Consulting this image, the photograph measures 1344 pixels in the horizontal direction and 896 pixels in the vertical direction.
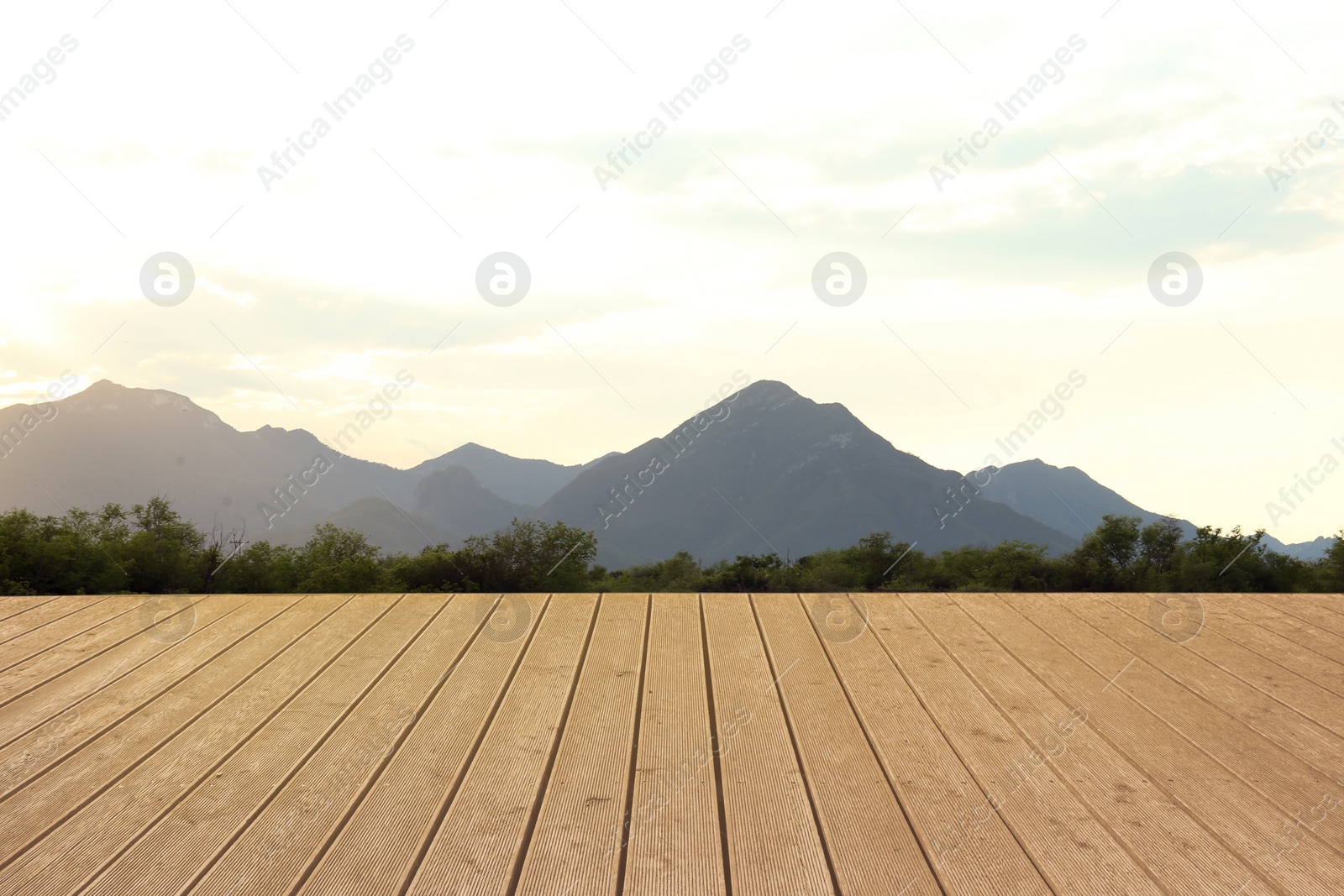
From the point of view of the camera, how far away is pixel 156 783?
1.96m

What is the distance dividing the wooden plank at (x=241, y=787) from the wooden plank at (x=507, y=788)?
39 centimetres

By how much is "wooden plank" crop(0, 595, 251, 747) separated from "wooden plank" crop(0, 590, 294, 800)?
0.04ft

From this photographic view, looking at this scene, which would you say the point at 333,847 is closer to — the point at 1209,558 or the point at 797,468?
the point at 1209,558


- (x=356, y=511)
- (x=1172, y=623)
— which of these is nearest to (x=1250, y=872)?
(x=1172, y=623)

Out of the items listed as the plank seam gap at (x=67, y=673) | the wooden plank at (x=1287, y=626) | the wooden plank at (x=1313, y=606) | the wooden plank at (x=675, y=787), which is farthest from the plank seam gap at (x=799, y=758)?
the wooden plank at (x=1313, y=606)

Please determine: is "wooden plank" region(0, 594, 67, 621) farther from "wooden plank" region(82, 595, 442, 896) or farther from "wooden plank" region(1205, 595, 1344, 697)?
"wooden plank" region(1205, 595, 1344, 697)

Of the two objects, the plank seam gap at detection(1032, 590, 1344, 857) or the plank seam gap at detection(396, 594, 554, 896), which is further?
the plank seam gap at detection(1032, 590, 1344, 857)

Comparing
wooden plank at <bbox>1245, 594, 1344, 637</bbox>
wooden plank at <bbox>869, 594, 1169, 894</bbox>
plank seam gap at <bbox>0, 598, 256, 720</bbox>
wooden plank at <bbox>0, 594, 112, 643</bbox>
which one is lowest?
wooden plank at <bbox>869, 594, 1169, 894</bbox>

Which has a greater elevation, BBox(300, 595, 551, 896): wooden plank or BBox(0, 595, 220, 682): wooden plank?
BBox(0, 595, 220, 682): wooden plank

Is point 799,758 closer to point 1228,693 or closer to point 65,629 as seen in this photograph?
point 1228,693

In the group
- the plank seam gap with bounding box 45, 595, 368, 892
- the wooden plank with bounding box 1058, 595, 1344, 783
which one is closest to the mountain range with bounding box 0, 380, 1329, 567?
the plank seam gap with bounding box 45, 595, 368, 892

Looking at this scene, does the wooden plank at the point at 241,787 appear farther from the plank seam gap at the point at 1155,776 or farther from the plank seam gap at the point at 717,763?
the plank seam gap at the point at 1155,776

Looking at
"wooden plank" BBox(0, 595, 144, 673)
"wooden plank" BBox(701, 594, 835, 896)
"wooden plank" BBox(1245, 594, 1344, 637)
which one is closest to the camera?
"wooden plank" BBox(701, 594, 835, 896)

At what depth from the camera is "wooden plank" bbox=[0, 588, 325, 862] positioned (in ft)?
6.06
